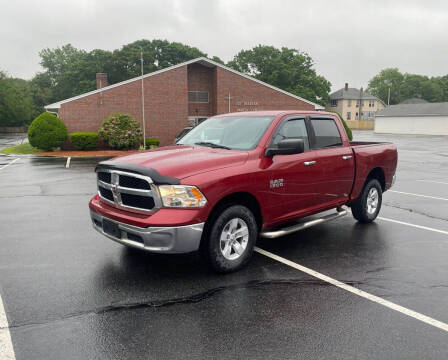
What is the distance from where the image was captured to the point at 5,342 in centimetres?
323

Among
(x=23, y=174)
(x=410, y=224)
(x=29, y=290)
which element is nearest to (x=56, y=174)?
(x=23, y=174)

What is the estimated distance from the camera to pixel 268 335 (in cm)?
340

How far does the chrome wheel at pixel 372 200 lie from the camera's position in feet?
23.4

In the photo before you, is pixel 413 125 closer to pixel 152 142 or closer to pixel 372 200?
pixel 152 142

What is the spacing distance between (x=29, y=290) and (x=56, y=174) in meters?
10.8

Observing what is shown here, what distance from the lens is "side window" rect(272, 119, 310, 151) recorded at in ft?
17.5

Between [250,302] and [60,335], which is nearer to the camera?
[60,335]

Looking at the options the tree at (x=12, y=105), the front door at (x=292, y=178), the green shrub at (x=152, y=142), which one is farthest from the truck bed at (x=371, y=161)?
the tree at (x=12, y=105)

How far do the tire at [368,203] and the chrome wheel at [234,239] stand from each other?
3000 mm

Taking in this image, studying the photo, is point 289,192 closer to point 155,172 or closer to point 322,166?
point 322,166

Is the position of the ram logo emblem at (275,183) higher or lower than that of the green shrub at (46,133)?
lower

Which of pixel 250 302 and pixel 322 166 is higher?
pixel 322 166

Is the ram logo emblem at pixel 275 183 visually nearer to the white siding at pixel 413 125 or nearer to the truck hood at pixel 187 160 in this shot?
the truck hood at pixel 187 160

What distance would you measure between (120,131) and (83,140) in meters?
2.47
